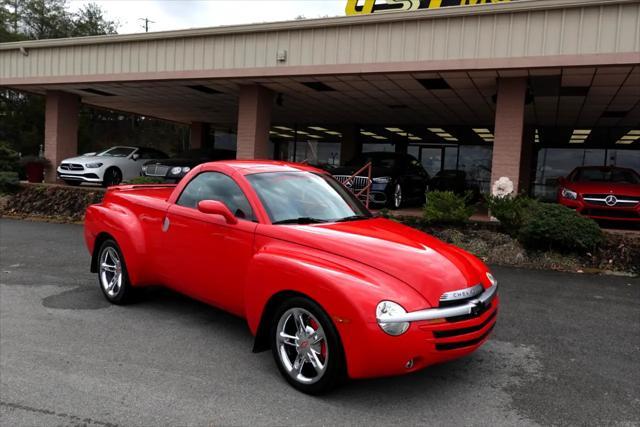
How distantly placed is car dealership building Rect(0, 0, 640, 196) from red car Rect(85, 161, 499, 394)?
683 cm

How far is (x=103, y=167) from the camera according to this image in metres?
15.3

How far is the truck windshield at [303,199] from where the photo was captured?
169 inches

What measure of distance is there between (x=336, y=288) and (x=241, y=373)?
46.5 inches

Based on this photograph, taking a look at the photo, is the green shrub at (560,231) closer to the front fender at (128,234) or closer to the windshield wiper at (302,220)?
the windshield wiper at (302,220)

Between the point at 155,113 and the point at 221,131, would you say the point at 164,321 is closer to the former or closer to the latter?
the point at 155,113

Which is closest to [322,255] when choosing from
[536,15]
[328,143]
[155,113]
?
[536,15]

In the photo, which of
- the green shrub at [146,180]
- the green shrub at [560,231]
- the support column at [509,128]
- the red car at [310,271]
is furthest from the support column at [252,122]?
the red car at [310,271]

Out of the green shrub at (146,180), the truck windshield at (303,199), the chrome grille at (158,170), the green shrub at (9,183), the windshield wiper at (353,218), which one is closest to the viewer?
the truck windshield at (303,199)

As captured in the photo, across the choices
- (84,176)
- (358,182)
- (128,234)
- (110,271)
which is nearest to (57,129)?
(84,176)

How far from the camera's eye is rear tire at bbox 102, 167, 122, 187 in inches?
607

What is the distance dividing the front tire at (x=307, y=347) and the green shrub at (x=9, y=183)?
1428 centimetres

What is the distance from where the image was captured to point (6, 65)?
53.5ft

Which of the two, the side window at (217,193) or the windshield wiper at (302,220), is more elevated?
the side window at (217,193)

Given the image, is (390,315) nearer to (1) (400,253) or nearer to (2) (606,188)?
(1) (400,253)
